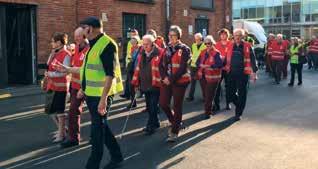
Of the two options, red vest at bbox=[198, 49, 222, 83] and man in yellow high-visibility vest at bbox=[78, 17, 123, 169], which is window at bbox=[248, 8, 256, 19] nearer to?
red vest at bbox=[198, 49, 222, 83]

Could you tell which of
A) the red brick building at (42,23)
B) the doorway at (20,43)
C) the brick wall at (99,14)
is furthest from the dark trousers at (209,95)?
the doorway at (20,43)

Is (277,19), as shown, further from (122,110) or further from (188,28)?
(122,110)

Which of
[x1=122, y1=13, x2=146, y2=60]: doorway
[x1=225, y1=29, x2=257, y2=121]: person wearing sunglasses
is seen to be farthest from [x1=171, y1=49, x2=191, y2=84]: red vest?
[x1=122, y1=13, x2=146, y2=60]: doorway

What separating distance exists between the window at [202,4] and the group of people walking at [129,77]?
10.9 m

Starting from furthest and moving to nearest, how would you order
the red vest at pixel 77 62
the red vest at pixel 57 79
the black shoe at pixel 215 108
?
the black shoe at pixel 215 108 → the red vest at pixel 57 79 → the red vest at pixel 77 62

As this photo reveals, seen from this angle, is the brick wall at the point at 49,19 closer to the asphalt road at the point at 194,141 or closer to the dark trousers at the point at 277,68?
the asphalt road at the point at 194,141

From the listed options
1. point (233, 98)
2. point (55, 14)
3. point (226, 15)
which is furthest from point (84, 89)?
point (226, 15)

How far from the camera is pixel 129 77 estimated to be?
39.1 feet

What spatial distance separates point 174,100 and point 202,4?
1724cm

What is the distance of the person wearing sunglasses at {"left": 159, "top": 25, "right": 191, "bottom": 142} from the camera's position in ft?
25.4

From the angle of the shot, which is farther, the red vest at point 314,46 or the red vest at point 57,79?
the red vest at point 314,46

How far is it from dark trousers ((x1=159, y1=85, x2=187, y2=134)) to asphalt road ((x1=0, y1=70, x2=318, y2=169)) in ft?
1.04

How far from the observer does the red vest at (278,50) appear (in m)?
17.5

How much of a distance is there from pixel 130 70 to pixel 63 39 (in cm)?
383
